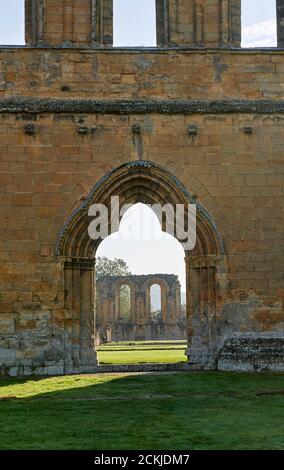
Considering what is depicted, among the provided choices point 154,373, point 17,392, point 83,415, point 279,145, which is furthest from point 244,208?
point 83,415

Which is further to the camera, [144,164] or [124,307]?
[124,307]

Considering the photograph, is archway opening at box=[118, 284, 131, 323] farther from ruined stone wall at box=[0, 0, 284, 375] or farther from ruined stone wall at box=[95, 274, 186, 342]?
ruined stone wall at box=[0, 0, 284, 375]

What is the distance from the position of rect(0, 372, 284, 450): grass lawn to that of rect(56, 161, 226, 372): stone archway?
52.7 inches

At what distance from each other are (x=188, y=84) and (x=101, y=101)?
5.68 feet

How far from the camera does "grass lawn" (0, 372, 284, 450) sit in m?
6.14

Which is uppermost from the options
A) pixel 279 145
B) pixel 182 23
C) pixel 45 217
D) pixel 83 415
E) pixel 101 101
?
pixel 182 23

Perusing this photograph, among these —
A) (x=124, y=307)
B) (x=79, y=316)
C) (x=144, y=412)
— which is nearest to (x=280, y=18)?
(x=79, y=316)

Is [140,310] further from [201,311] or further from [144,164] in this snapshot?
[144,164]

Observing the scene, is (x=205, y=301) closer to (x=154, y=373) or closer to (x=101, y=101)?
(x=154, y=373)

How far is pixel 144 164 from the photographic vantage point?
44.4ft

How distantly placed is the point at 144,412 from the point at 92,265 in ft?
20.9

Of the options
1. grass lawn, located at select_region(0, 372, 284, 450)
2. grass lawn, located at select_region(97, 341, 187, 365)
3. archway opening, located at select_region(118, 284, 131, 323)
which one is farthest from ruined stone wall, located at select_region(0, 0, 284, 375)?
archway opening, located at select_region(118, 284, 131, 323)

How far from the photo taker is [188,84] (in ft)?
45.1

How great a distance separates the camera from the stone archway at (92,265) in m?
13.3
